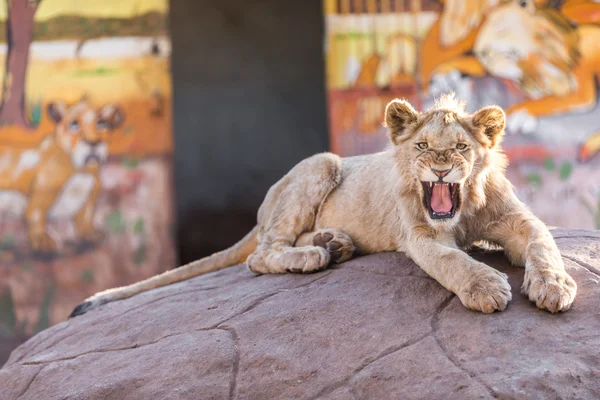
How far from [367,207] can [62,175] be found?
579 centimetres

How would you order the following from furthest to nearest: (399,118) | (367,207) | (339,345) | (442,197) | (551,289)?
(367,207)
(399,118)
(442,197)
(339,345)
(551,289)

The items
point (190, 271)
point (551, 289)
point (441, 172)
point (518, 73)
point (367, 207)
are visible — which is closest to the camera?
point (551, 289)

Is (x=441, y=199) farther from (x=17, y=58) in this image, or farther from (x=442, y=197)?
(x=17, y=58)

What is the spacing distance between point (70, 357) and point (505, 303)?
2.57m

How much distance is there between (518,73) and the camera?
30.2 ft

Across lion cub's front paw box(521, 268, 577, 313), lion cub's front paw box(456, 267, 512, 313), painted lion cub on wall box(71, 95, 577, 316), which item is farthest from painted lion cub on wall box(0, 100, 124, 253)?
lion cub's front paw box(521, 268, 577, 313)

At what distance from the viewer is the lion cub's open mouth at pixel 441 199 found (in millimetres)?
3670

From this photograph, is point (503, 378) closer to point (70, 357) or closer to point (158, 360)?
point (158, 360)

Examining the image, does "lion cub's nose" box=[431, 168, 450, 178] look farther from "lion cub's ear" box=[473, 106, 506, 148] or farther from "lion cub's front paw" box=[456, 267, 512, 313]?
"lion cub's front paw" box=[456, 267, 512, 313]

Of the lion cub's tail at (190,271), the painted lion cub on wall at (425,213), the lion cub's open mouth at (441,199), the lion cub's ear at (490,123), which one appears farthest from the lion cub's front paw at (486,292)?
the lion cub's tail at (190,271)

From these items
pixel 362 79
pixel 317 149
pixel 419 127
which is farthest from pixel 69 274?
pixel 419 127

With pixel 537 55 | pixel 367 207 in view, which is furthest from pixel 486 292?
pixel 537 55

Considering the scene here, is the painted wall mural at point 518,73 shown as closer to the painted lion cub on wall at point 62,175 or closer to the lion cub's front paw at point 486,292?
the painted lion cub on wall at point 62,175

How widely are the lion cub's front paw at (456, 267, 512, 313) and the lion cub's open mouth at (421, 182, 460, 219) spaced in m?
0.46
